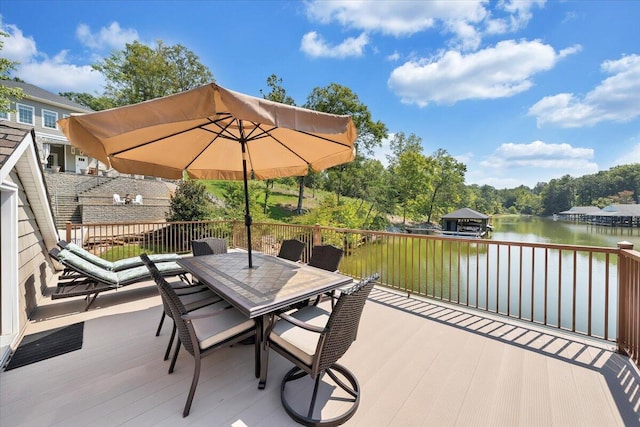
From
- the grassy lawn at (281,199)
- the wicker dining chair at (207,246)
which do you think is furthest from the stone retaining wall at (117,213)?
the wicker dining chair at (207,246)

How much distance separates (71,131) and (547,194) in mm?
83470

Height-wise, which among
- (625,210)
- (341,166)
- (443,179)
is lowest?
(625,210)

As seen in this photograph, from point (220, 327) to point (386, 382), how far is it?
141 centimetres

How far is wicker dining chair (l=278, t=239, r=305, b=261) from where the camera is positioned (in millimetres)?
3840

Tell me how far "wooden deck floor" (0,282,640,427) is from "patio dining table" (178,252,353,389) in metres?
0.44

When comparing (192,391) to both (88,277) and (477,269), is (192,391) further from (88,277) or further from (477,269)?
(477,269)

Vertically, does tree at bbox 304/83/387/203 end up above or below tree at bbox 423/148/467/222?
above

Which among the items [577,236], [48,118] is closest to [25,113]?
[48,118]

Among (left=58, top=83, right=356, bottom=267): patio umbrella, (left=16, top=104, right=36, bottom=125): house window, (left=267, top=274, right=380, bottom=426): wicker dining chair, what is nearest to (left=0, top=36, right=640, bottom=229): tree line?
(left=16, top=104, right=36, bottom=125): house window

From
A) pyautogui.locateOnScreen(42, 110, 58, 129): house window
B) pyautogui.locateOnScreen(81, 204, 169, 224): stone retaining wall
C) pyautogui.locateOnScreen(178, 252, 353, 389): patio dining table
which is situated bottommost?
pyautogui.locateOnScreen(178, 252, 353, 389): patio dining table

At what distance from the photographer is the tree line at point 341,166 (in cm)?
1488

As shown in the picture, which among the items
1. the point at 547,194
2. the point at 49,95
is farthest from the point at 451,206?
the point at 547,194

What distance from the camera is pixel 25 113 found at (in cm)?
1825

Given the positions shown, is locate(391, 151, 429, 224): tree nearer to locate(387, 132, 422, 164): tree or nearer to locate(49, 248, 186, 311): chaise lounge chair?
locate(387, 132, 422, 164): tree
